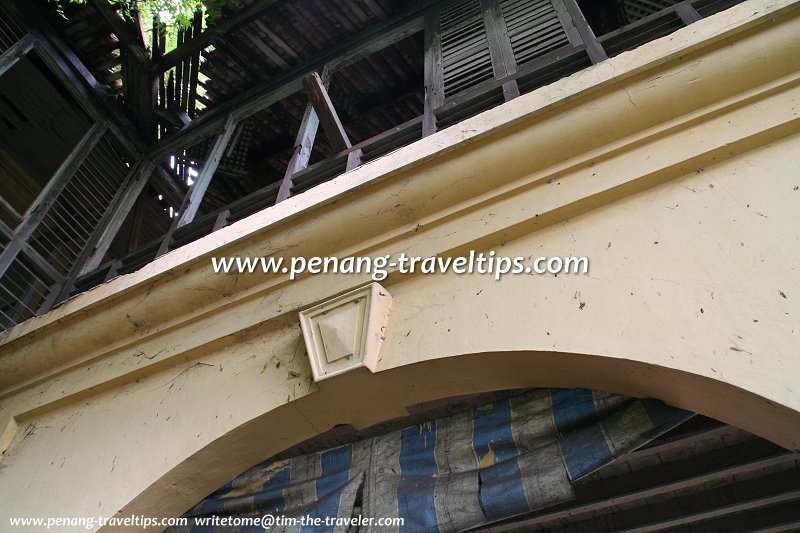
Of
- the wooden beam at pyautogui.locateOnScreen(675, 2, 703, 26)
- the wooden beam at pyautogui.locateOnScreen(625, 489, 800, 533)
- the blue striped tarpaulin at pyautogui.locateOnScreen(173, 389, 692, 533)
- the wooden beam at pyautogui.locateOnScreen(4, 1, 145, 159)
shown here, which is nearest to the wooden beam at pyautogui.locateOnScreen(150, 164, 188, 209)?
the wooden beam at pyautogui.locateOnScreen(4, 1, 145, 159)

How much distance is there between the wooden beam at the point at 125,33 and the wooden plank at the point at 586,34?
3572 millimetres

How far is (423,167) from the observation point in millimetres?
2396

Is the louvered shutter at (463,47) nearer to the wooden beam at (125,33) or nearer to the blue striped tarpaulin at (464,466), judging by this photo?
the blue striped tarpaulin at (464,466)

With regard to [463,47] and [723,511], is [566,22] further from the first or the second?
[723,511]

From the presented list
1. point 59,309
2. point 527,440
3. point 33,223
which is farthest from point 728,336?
point 33,223

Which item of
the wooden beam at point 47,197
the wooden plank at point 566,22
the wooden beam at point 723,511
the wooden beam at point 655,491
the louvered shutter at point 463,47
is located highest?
the wooden beam at point 47,197

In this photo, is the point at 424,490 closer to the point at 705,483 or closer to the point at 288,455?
the point at 288,455

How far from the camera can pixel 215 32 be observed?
189 inches

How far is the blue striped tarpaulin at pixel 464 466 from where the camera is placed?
2.14 m

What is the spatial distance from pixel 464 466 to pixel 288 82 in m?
3.77

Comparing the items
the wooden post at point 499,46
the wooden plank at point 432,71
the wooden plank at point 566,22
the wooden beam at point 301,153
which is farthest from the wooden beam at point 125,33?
the wooden plank at point 566,22

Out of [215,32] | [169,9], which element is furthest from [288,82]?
[169,9]

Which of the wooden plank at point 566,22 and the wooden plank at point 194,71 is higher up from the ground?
the wooden plank at point 194,71

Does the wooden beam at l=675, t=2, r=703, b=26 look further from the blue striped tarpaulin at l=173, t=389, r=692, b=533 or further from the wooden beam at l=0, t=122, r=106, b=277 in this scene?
the wooden beam at l=0, t=122, r=106, b=277
